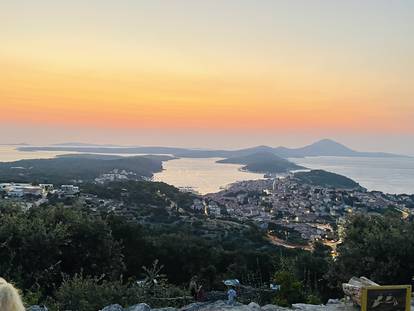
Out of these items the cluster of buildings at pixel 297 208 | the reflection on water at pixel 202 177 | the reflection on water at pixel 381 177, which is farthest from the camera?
the reflection on water at pixel 381 177

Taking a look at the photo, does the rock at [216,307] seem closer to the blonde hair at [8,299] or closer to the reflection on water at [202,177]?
the blonde hair at [8,299]

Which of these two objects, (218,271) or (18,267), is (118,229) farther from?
(18,267)

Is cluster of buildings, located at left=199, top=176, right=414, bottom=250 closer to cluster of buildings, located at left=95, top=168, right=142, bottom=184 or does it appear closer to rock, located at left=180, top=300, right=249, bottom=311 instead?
cluster of buildings, located at left=95, top=168, right=142, bottom=184

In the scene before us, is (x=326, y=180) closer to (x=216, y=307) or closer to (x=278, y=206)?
(x=278, y=206)

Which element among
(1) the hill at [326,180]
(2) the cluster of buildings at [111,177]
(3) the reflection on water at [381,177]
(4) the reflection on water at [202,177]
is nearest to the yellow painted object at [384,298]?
(2) the cluster of buildings at [111,177]

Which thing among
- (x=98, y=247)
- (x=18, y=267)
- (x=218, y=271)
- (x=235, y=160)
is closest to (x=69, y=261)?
(x=98, y=247)
